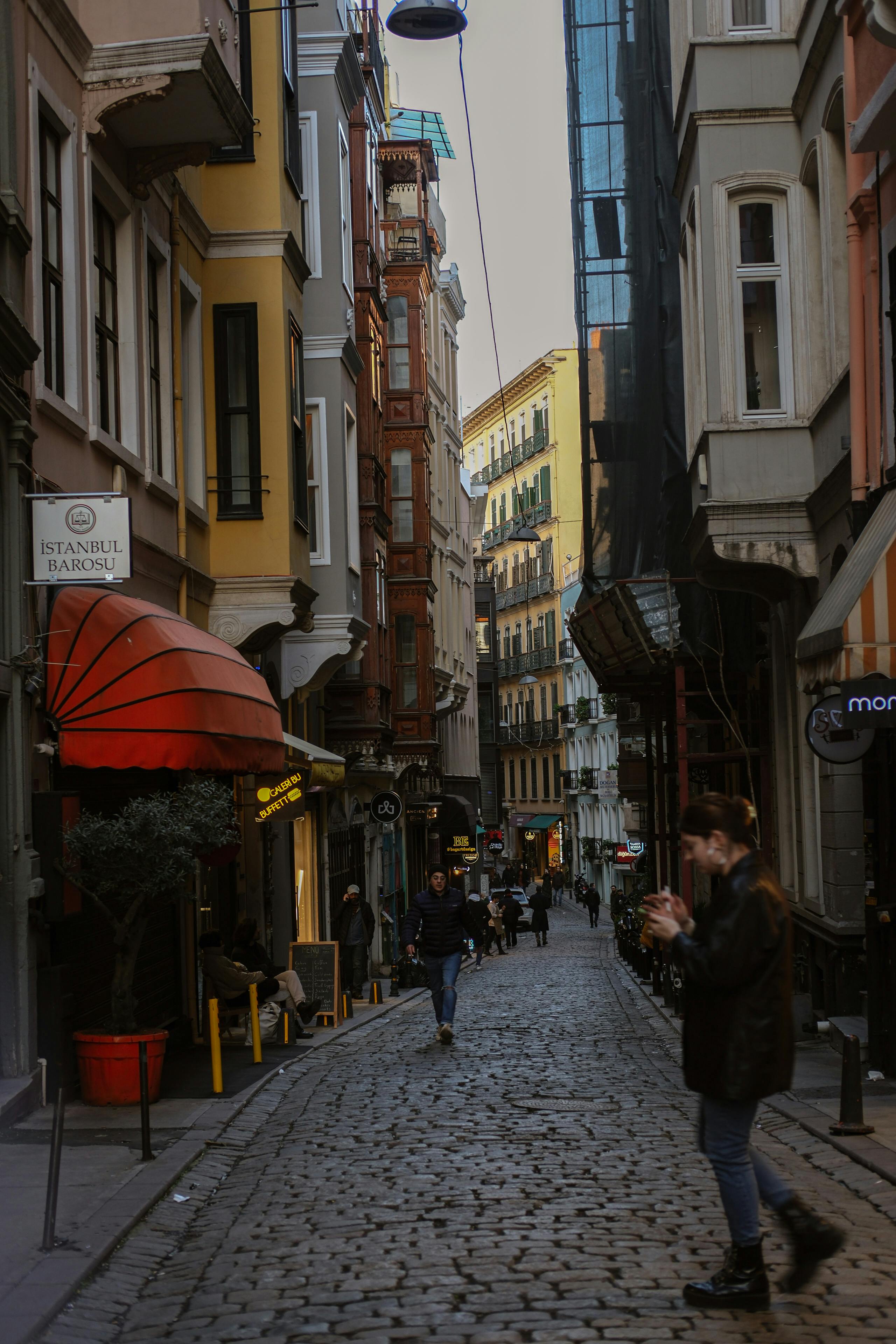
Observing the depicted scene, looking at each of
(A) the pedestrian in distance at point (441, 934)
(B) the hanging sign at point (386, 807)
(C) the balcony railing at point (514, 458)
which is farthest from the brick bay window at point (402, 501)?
(C) the balcony railing at point (514, 458)

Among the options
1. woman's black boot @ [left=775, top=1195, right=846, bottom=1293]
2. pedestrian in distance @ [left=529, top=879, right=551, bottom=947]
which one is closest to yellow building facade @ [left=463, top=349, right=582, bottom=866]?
pedestrian in distance @ [left=529, top=879, right=551, bottom=947]

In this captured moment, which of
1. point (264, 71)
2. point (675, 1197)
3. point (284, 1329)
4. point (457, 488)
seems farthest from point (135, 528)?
point (457, 488)

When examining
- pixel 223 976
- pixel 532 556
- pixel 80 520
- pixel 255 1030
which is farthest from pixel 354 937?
pixel 532 556

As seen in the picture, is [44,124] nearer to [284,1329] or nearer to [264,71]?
[264,71]

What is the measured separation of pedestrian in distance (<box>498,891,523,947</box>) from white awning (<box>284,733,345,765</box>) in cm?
2437

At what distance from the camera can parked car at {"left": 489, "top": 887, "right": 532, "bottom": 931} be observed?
5428 cm

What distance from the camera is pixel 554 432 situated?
8525 cm

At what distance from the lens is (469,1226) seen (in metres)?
8.23

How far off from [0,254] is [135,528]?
4.37m

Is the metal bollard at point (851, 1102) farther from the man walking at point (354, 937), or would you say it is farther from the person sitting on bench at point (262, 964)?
the man walking at point (354, 937)

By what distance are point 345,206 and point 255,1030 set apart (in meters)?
15.5

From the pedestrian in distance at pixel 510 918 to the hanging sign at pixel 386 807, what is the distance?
1673 centimetres

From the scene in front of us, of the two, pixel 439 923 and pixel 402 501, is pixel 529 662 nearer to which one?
pixel 402 501

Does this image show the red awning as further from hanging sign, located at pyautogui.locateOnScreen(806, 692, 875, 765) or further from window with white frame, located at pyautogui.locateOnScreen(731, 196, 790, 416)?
window with white frame, located at pyautogui.locateOnScreen(731, 196, 790, 416)
